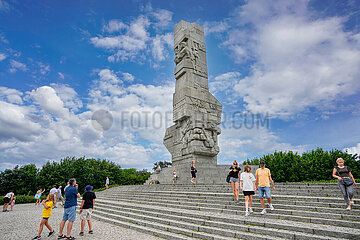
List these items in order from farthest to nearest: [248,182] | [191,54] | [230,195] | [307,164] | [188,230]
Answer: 1. [307,164]
2. [191,54]
3. [230,195]
4. [248,182]
5. [188,230]

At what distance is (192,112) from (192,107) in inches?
19.6

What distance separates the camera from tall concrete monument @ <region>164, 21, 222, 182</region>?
17469 millimetres

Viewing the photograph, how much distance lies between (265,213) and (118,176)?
30097 mm

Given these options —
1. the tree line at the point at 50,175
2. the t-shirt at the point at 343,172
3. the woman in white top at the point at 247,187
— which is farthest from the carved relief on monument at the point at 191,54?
the tree line at the point at 50,175

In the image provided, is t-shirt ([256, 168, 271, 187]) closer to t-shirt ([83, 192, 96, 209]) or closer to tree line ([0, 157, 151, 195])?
t-shirt ([83, 192, 96, 209])

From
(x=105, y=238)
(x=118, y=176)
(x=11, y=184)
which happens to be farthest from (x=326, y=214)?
(x=11, y=184)

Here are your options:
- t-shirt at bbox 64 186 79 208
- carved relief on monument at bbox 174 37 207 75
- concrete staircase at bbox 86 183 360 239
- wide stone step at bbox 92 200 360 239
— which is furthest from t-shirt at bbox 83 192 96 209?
carved relief on monument at bbox 174 37 207 75

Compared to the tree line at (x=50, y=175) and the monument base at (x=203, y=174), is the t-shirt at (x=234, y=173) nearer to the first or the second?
the monument base at (x=203, y=174)

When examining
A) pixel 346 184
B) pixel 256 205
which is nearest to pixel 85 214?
pixel 256 205

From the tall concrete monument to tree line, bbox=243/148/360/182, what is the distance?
29.0 ft

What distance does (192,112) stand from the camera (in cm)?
1814

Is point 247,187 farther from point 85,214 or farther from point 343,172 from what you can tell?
point 85,214

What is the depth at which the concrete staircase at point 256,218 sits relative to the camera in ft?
15.7

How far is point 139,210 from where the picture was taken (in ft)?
29.1
